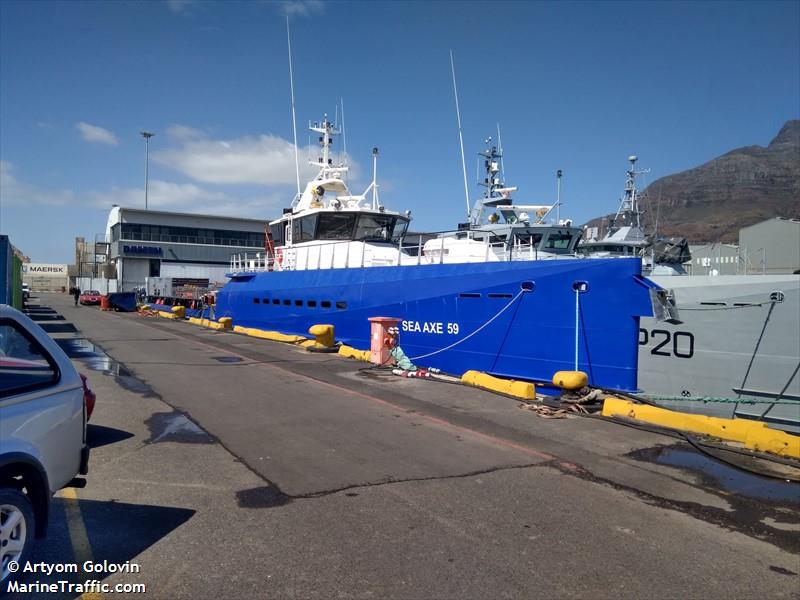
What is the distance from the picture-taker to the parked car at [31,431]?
3086 mm

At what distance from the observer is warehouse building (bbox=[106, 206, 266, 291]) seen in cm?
5534

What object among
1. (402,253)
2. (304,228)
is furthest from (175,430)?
(304,228)

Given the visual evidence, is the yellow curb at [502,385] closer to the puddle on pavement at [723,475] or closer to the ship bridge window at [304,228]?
the puddle on pavement at [723,475]

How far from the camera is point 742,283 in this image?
29.7 feet

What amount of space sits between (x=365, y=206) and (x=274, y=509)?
559 inches

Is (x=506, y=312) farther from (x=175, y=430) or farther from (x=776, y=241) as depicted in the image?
(x=776, y=241)

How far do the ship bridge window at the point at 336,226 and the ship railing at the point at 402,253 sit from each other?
1.18 feet

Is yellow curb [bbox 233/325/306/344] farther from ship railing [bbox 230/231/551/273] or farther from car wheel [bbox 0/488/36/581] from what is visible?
car wheel [bbox 0/488/36/581]

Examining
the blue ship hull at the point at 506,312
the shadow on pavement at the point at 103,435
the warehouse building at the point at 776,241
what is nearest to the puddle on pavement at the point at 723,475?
the blue ship hull at the point at 506,312

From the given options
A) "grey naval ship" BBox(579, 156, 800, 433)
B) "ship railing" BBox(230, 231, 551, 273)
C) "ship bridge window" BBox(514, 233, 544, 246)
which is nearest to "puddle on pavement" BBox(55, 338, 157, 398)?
"ship railing" BBox(230, 231, 551, 273)

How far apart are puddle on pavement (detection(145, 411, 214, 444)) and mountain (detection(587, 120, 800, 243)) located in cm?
10214

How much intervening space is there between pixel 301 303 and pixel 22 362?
47.7ft

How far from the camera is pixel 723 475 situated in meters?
5.95

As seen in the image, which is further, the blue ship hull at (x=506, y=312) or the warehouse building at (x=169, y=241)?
the warehouse building at (x=169, y=241)
